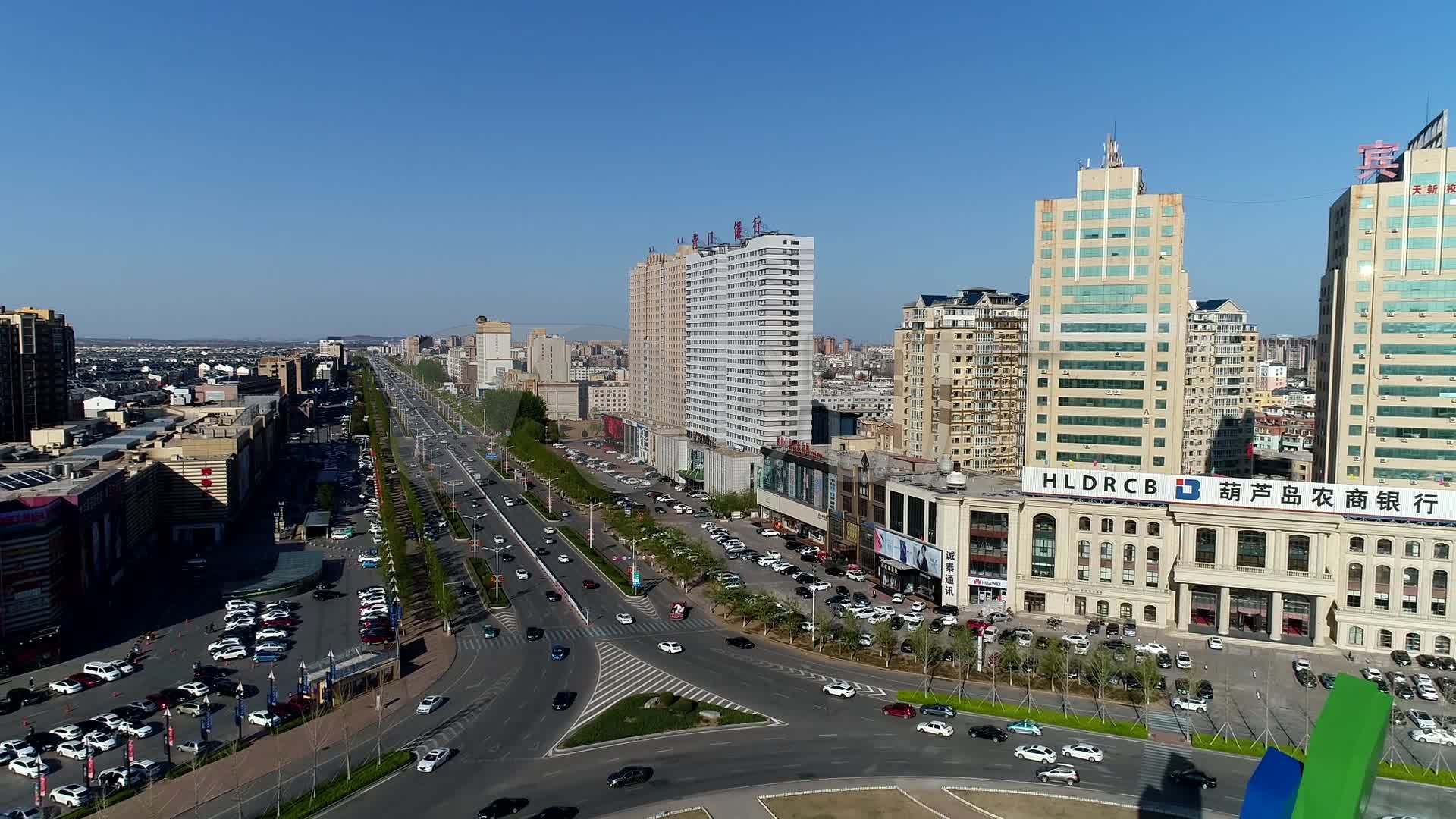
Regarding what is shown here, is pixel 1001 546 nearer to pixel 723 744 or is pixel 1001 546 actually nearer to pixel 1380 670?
pixel 1380 670

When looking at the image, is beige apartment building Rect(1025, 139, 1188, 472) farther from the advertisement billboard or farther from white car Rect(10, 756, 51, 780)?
white car Rect(10, 756, 51, 780)

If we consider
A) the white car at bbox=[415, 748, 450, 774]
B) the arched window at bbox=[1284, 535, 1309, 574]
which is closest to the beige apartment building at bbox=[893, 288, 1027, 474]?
the arched window at bbox=[1284, 535, 1309, 574]

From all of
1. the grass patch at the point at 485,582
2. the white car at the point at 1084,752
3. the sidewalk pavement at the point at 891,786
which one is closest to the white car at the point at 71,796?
the sidewalk pavement at the point at 891,786

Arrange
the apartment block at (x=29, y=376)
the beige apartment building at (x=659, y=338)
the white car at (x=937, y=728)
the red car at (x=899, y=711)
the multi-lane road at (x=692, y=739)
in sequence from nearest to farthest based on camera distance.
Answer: the multi-lane road at (x=692, y=739), the white car at (x=937, y=728), the red car at (x=899, y=711), the apartment block at (x=29, y=376), the beige apartment building at (x=659, y=338)

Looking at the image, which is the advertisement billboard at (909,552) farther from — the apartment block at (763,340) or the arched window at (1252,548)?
the apartment block at (763,340)

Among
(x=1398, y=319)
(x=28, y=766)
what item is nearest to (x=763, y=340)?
(x=1398, y=319)

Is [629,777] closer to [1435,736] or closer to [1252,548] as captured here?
[1435,736]
